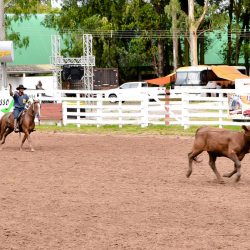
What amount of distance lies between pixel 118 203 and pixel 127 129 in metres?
16.6

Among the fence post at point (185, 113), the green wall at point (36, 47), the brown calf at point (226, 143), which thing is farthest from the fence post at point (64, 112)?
the green wall at point (36, 47)

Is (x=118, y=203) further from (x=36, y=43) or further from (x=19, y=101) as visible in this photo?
(x=36, y=43)

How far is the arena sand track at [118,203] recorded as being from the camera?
32.6 feet

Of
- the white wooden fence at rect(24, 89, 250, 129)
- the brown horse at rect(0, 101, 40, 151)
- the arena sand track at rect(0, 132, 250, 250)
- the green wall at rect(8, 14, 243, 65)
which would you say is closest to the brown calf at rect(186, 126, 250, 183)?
the arena sand track at rect(0, 132, 250, 250)

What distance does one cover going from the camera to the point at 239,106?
27.7m

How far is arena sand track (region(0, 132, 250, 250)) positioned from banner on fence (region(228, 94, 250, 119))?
6.60 meters

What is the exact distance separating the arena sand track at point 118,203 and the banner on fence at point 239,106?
6.60 meters

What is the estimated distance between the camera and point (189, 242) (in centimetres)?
A: 965

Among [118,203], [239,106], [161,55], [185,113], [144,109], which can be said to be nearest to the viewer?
[118,203]

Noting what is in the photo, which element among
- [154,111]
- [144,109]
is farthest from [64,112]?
[154,111]

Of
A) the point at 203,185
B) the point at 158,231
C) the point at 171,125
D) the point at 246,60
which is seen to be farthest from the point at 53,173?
the point at 246,60

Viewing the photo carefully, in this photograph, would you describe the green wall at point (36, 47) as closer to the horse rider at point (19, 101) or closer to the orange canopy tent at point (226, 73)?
the orange canopy tent at point (226, 73)

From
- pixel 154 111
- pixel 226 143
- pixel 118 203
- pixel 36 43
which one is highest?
pixel 36 43

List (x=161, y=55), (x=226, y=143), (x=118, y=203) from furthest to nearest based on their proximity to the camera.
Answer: (x=161, y=55)
(x=226, y=143)
(x=118, y=203)
